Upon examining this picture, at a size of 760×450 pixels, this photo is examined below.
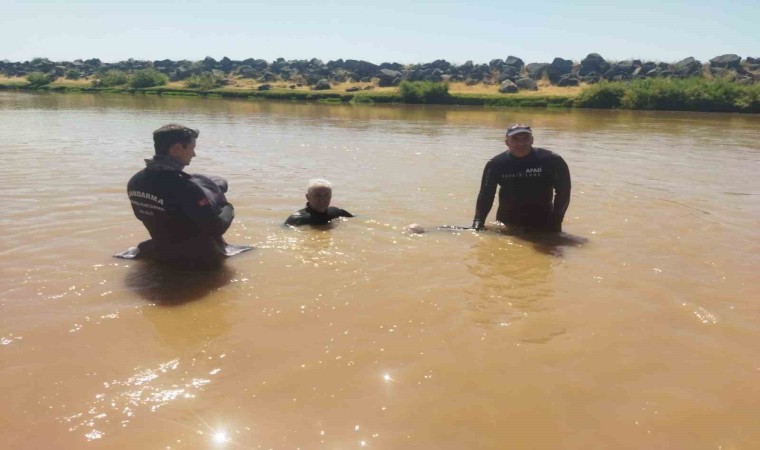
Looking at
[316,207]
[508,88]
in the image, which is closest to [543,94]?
[508,88]

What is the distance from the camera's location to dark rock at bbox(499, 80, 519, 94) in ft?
162

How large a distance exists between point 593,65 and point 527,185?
5369 centimetres

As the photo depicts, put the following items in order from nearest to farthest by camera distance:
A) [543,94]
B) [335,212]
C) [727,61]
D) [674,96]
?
[335,212]
[674,96]
[543,94]
[727,61]

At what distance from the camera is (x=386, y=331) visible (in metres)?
4.60

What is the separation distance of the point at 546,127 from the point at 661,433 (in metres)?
24.6

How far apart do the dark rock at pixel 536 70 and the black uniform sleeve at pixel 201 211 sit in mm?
53781

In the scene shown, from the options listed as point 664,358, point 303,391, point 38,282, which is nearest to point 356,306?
point 303,391

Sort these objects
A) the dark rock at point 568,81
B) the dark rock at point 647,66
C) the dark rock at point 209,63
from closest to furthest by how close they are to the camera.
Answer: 1. the dark rock at point 568,81
2. the dark rock at point 647,66
3. the dark rock at point 209,63

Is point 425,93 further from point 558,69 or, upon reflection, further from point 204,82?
point 204,82

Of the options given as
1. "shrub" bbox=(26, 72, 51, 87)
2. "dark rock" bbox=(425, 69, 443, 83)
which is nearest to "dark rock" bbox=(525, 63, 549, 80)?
"dark rock" bbox=(425, 69, 443, 83)

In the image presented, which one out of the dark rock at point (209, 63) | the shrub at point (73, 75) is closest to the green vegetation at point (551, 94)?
the shrub at point (73, 75)

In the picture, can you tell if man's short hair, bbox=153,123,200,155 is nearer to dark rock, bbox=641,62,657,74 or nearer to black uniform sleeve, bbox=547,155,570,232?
black uniform sleeve, bbox=547,155,570,232

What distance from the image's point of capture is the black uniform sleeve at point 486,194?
7.75m

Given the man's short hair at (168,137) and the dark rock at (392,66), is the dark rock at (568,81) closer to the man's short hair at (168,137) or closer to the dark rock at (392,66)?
the dark rock at (392,66)
